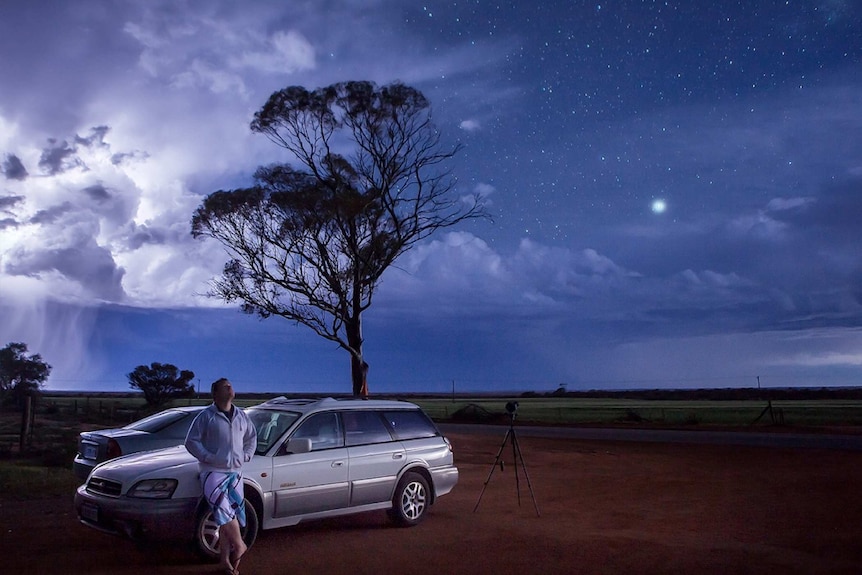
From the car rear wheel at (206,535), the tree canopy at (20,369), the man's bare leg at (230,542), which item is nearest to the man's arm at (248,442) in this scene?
the man's bare leg at (230,542)

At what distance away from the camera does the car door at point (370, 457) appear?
918 centimetres

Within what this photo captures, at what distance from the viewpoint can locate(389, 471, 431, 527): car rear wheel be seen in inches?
377

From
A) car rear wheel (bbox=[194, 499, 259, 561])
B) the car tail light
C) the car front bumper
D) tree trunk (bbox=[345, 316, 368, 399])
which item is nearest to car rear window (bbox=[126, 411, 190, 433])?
the car tail light

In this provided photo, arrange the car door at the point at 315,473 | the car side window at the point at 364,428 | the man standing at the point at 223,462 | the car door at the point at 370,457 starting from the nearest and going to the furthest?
the man standing at the point at 223,462 < the car door at the point at 315,473 < the car door at the point at 370,457 < the car side window at the point at 364,428

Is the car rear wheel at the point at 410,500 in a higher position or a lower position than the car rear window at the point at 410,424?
lower

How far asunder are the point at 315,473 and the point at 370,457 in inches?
36.3

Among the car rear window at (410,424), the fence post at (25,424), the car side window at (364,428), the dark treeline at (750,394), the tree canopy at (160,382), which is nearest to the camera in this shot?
the car side window at (364,428)

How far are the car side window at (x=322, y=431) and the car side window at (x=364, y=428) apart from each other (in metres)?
0.14

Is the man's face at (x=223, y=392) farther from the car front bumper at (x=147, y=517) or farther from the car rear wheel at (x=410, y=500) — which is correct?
the car rear wheel at (x=410, y=500)

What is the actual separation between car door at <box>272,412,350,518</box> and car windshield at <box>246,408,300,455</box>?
0.60 feet

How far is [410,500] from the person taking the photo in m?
9.75

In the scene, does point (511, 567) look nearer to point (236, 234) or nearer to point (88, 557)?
point (88, 557)

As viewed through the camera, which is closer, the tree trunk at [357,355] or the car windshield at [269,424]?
the car windshield at [269,424]

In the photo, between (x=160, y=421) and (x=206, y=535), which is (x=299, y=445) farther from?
(x=160, y=421)
